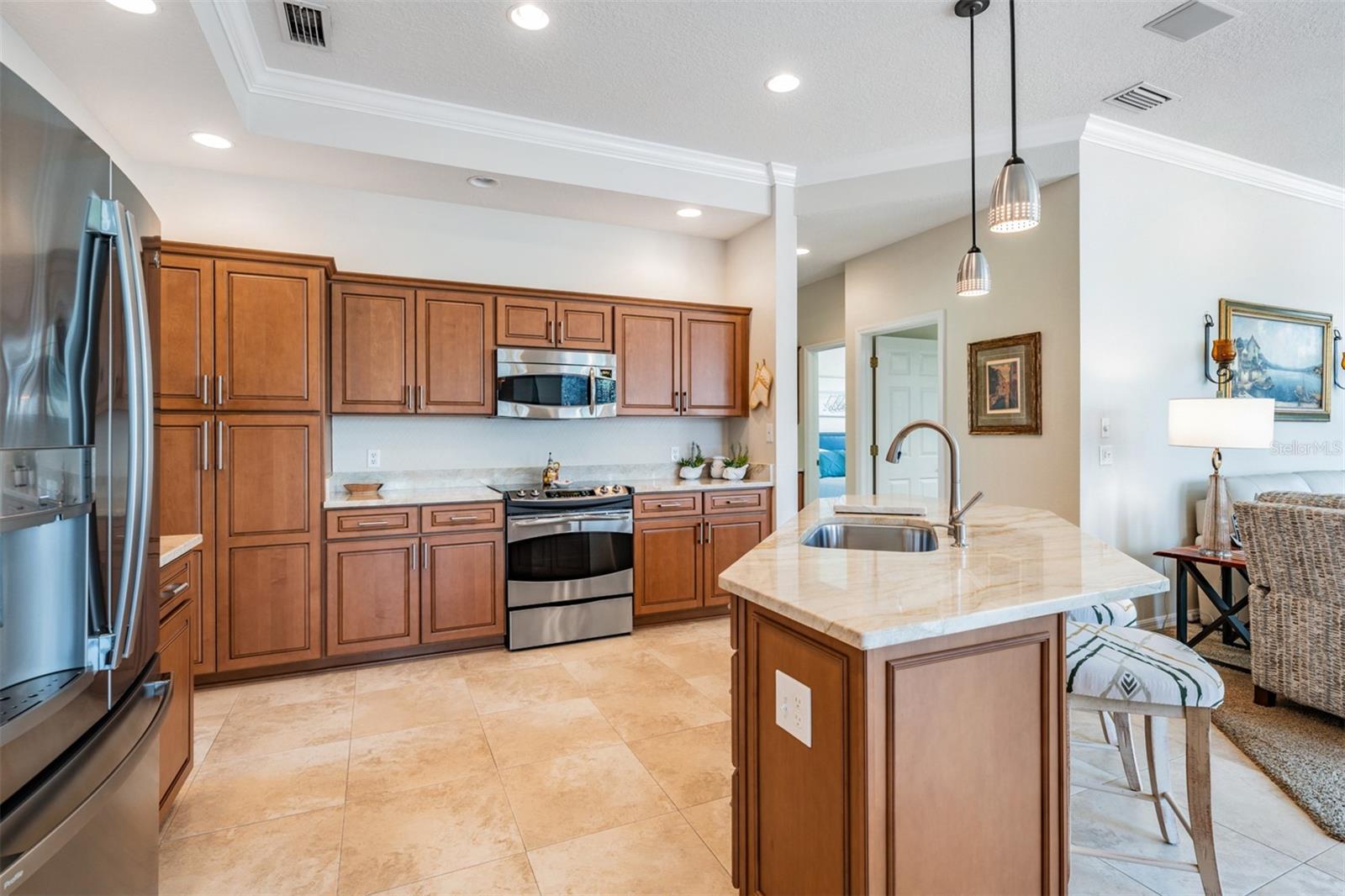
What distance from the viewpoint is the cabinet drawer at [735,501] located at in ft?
14.2

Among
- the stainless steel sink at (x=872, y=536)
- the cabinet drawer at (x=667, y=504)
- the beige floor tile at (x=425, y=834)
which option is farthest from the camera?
the cabinet drawer at (x=667, y=504)

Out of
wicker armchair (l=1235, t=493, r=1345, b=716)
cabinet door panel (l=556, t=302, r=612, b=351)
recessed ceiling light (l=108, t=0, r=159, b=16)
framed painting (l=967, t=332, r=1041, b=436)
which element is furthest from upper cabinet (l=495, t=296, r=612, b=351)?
wicker armchair (l=1235, t=493, r=1345, b=716)

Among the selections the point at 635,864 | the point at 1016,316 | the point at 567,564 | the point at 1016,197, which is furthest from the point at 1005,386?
the point at 635,864

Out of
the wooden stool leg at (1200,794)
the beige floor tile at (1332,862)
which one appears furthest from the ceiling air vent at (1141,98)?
the beige floor tile at (1332,862)

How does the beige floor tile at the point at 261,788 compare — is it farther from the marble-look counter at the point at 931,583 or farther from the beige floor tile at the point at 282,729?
the marble-look counter at the point at 931,583

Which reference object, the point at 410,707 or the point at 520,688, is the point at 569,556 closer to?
the point at 520,688

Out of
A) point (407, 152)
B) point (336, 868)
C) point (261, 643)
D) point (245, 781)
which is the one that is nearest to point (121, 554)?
point (336, 868)

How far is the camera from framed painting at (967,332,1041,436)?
4.12 metres

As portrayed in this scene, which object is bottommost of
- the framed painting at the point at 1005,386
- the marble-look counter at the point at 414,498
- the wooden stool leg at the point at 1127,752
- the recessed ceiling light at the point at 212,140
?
the wooden stool leg at the point at 1127,752

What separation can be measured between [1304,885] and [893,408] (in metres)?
4.29

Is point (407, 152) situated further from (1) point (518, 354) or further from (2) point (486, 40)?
(1) point (518, 354)

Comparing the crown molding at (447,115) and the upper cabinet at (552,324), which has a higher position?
the crown molding at (447,115)

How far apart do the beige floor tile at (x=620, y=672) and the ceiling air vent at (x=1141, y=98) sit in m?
3.77

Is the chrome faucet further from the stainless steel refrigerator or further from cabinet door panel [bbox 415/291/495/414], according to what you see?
cabinet door panel [bbox 415/291/495/414]
